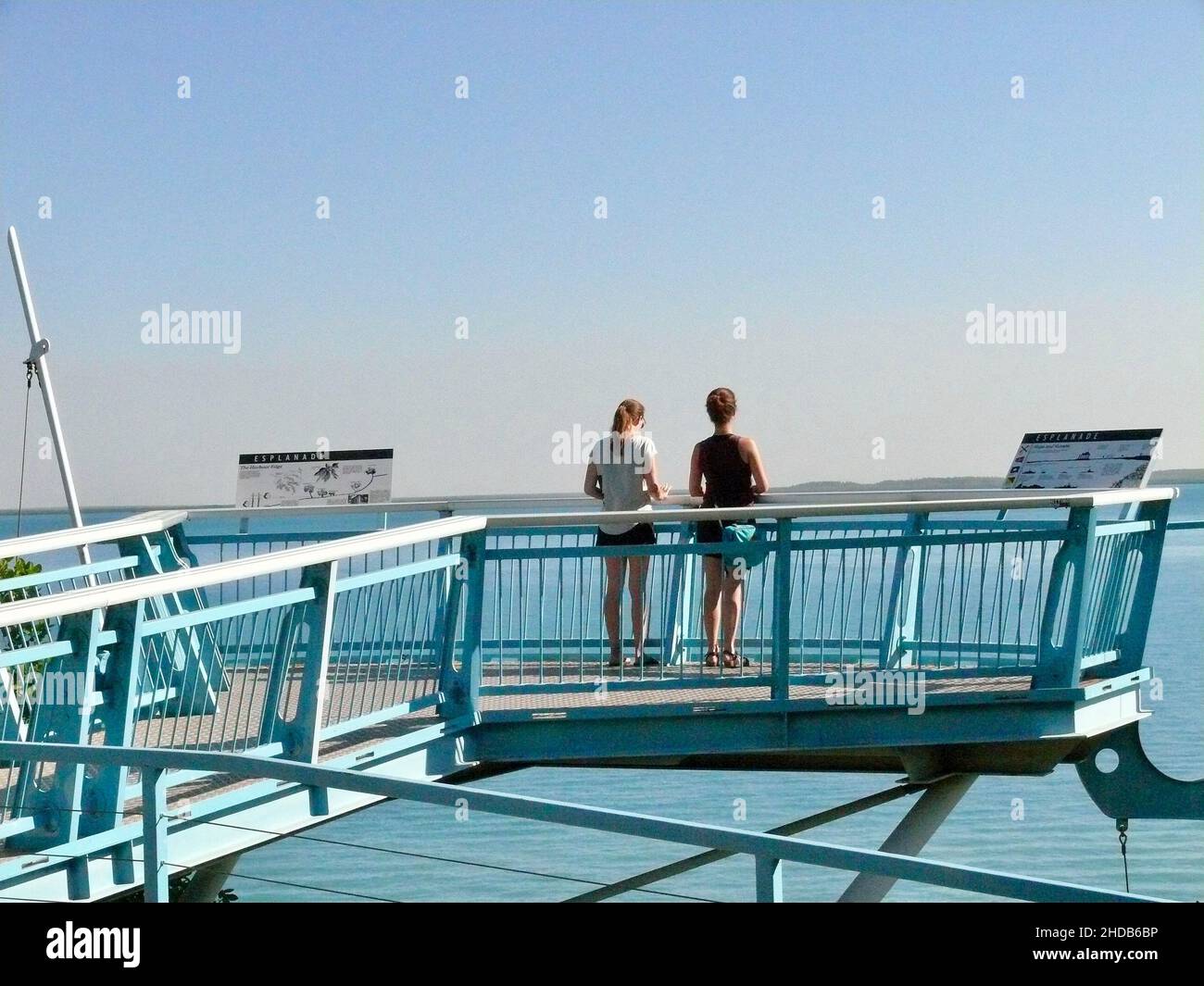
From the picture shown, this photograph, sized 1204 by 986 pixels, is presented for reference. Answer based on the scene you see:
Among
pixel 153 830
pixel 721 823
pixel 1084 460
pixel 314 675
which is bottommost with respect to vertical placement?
pixel 721 823

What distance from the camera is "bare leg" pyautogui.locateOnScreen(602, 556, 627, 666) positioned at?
1022 cm

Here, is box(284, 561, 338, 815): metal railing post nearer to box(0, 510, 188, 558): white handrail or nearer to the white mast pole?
box(0, 510, 188, 558): white handrail

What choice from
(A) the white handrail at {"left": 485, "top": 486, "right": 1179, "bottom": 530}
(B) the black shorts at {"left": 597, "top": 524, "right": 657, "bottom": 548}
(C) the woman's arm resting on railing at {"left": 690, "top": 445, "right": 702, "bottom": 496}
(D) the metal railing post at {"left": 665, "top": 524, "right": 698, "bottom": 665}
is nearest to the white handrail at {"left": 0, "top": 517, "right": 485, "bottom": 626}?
(A) the white handrail at {"left": 485, "top": 486, "right": 1179, "bottom": 530}

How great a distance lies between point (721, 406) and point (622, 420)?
68 centimetres

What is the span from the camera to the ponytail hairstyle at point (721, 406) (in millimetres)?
10672

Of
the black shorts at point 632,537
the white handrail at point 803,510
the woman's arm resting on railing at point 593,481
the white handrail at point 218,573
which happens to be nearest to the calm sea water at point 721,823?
the woman's arm resting on railing at point 593,481

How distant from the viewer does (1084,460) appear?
1038cm

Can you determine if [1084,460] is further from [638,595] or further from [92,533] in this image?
[92,533]

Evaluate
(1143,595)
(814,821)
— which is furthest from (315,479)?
(1143,595)

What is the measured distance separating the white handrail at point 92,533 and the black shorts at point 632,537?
9.48 ft
